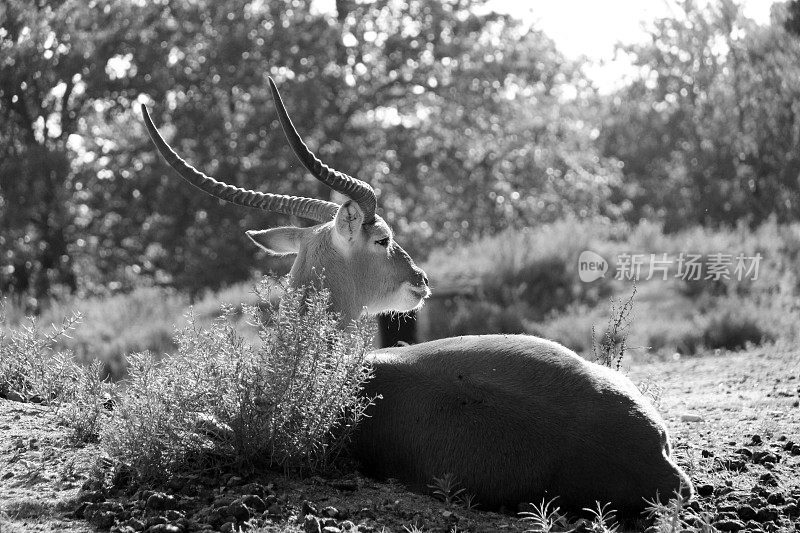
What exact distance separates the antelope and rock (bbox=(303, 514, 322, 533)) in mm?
812

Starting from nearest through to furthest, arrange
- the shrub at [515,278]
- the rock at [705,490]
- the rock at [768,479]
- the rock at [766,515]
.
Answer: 1. the rock at [766,515]
2. the rock at [705,490]
3. the rock at [768,479]
4. the shrub at [515,278]

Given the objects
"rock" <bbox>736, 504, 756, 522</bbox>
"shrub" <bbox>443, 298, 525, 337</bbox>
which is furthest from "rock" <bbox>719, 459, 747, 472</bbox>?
"shrub" <bbox>443, 298, 525, 337</bbox>

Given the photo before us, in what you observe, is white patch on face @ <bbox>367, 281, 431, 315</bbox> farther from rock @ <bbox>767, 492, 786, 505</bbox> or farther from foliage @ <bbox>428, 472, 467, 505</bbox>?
rock @ <bbox>767, 492, 786, 505</bbox>

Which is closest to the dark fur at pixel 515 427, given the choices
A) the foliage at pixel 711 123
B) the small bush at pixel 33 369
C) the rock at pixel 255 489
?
the rock at pixel 255 489

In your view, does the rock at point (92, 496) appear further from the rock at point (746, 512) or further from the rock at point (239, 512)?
the rock at point (746, 512)

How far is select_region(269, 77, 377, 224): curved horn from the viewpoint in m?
4.61

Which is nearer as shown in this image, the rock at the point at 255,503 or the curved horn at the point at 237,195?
the rock at the point at 255,503

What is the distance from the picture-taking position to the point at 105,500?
4070 mm

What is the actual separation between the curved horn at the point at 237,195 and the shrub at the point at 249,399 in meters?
1.28

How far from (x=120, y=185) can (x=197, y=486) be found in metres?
18.9

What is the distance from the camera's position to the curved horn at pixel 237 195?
565cm

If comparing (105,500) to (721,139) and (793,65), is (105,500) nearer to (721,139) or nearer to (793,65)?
(793,65)

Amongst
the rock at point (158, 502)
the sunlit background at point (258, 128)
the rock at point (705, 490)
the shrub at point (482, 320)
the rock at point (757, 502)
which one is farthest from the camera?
the sunlit background at point (258, 128)

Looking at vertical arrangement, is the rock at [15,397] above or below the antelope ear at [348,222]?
below
